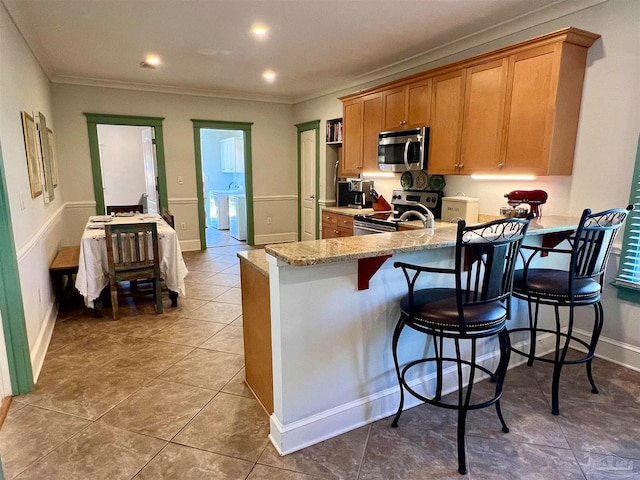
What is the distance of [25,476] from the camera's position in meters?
1.69

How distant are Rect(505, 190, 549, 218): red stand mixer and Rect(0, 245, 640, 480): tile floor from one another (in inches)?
46.1

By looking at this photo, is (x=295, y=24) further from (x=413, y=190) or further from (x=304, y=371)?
(x=304, y=371)

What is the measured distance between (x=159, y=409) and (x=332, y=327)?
3.82ft

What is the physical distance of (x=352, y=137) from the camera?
188 inches

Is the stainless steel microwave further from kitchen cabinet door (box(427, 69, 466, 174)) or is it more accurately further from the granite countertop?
the granite countertop

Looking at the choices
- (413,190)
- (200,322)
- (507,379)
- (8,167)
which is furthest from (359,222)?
(8,167)

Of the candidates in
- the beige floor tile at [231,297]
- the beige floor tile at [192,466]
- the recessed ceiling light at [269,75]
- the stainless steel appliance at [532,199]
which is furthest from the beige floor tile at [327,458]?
the recessed ceiling light at [269,75]

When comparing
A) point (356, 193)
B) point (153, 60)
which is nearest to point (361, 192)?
point (356, 193)

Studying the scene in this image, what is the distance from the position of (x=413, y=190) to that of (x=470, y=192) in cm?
73

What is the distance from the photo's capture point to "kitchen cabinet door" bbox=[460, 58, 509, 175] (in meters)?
3.03

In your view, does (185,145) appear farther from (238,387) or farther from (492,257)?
(492,257)

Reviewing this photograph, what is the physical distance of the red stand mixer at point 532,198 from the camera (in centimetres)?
291

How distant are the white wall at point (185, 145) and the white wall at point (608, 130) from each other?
4409mm

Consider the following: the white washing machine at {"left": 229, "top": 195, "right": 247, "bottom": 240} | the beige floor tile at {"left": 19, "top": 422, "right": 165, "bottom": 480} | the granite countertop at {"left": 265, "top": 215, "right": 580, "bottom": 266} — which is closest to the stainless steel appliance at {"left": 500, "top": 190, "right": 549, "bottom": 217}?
the granite countertop at {"left": 265, "top": 215, "right": 580, "bottom": 266}
